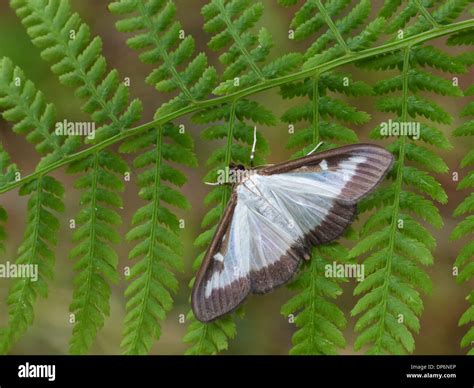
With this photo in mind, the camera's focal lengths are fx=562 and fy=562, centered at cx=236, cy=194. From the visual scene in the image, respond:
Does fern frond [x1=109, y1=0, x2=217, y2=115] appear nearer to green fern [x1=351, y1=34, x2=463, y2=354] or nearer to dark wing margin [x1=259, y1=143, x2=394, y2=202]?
dark wing margin [x1=259, y1=143, x2=394, y2=202]

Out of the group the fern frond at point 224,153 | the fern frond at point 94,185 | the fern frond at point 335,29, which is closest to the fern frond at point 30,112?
the fern frond at point 94,185

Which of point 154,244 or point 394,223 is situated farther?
point 154,244

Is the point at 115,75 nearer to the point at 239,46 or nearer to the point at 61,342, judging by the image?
the point at 239,46

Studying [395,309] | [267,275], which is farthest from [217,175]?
[395,309]

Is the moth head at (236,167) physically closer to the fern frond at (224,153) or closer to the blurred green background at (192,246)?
the fern frond at (224,153)

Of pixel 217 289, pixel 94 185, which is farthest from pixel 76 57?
pixel 217 289

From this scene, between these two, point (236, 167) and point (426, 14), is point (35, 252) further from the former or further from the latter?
point (426, 14)

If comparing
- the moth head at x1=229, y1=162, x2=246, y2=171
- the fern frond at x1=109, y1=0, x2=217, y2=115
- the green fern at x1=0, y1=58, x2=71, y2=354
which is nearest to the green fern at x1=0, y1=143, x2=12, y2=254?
the green fern at x1=0, y1=58, x2=71, y2=354
